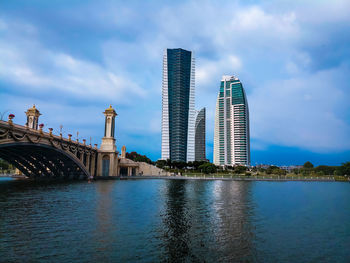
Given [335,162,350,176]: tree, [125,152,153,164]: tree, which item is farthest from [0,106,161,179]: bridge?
[335,162,350,176]: tree

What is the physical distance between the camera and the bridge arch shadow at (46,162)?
2534 inches

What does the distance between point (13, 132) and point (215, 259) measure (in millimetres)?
48739

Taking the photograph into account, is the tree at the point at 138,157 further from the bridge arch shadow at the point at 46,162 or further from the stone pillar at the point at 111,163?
the bridge arch shadow at the point at 46,162

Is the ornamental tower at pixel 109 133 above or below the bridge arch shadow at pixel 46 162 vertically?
above

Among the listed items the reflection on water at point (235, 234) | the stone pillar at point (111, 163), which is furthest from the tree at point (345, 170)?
the reflection on water at point (235, 234)

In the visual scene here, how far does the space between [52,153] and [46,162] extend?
12125 mm

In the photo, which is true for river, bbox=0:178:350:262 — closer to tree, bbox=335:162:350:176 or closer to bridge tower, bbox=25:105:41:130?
bridge tower, bbox=25:105:41:130

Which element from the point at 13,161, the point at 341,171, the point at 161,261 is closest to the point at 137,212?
the point at 161,261

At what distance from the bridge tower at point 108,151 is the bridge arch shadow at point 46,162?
40.0ft

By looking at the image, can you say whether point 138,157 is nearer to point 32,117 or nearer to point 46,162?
point 32,117

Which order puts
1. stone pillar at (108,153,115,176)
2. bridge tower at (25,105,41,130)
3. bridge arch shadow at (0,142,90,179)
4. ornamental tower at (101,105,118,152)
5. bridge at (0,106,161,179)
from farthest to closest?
ornamental tower at (101,105,118,152), stone pillar at (108,153,115,176), bridge tower at (25,105,41,130), bridge arch shadow at (0,142,90,179), bridge at (0,106,161,179)

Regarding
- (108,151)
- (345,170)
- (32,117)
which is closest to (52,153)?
(32,117)

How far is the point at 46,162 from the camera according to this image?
7944cm

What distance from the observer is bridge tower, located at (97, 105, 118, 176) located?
98.2 m
